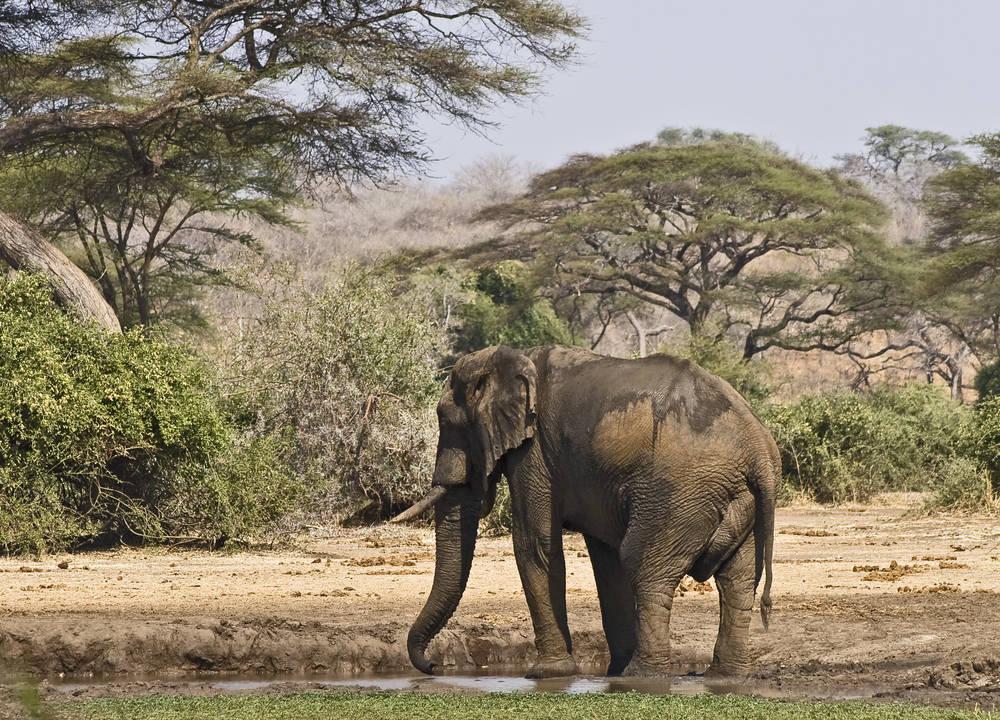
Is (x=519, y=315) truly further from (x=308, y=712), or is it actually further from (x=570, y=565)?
(x=308, y=712)

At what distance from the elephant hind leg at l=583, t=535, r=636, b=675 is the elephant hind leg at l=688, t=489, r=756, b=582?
67 centimetres

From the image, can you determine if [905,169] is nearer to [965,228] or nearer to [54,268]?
[965,228]

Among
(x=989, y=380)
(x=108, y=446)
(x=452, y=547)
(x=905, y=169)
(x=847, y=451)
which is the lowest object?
(x=452, y=547)

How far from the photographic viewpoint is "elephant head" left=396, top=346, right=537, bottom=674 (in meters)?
8.21

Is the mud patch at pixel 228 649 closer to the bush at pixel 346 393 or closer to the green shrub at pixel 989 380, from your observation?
the bush at pixel 346 393

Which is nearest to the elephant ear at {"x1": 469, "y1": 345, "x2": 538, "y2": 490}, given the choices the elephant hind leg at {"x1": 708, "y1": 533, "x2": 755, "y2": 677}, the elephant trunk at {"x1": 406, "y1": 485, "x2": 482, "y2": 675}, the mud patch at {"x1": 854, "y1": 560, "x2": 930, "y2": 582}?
the elephant trunk at {"x1": 406, "y1": 485, "x2": 482, "y2": 675}

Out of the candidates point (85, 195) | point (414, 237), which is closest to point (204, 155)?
point (85, 195)

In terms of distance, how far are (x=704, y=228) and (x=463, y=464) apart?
2934 centimetres

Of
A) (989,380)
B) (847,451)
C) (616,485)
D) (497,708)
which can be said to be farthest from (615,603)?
(989,380)

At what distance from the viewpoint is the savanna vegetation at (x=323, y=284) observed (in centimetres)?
1545

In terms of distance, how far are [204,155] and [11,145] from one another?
4899 millimetres

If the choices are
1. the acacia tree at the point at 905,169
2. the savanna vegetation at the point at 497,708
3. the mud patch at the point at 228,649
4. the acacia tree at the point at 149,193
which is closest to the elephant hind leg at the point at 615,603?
the savanna vegetation at the point at 497,708

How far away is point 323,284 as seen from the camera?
19.8 m

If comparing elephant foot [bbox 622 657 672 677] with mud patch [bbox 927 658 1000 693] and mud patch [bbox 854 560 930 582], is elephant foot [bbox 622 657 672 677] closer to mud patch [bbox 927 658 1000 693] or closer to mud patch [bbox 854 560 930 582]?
mud patch [bbox 927 658 1000 693]
